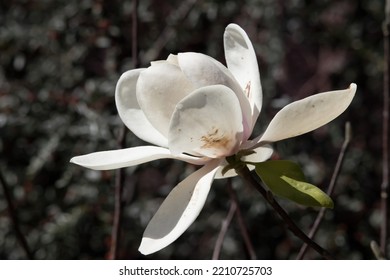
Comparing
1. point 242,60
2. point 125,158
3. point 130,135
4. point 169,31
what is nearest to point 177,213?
point 125,158

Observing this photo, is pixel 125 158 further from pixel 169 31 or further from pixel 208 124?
pixel 169 31

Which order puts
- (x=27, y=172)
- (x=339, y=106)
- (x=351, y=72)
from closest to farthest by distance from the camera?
(x=339, y=106) → (x=27, y=172) → (x=351, y=72)

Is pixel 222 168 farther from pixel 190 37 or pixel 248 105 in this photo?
pixel 190 37

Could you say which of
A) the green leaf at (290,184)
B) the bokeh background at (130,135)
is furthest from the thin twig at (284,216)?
the bokeh background at (130,135)

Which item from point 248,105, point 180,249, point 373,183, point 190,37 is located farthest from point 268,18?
point 248,105

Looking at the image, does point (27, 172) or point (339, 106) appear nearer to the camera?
point (339, 106)

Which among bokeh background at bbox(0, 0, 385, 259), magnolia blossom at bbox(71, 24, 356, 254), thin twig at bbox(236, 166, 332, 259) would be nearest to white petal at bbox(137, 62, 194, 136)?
magnolia blossom at bbox(71, 24, 356, 254)

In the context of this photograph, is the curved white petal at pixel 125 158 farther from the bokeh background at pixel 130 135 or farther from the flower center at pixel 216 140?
the bokeh background at pixel 130 135
